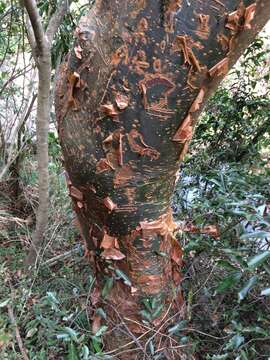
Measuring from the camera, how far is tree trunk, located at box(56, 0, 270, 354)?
67 centimetres

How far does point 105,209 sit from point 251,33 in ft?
1.58

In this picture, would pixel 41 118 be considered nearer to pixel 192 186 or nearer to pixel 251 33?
pixel 192 186

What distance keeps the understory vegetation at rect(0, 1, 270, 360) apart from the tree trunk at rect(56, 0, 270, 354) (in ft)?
0.63

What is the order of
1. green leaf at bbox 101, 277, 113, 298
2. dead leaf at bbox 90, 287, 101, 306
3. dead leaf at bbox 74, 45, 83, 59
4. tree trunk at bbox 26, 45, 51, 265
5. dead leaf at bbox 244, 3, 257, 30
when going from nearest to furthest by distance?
dead leaf at bbox 244, 3, 257, 30 < dead leaf at bbox 74, 45, 83, 59 < green leaf at bbox 101, 277, 113, 298 < dead leaf at bbox 90, 287, 101, 306 < tree trunk at bbox 26, 45, 51, 265

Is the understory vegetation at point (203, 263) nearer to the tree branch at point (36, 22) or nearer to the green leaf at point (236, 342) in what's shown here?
the green leaf at point (236, 342)

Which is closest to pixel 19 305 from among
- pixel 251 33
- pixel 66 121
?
pixel 66 121

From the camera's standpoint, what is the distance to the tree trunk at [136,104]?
0.67 meters

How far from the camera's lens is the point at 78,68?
30.0 inches

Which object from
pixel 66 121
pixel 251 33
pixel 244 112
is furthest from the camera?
pixel 244 112

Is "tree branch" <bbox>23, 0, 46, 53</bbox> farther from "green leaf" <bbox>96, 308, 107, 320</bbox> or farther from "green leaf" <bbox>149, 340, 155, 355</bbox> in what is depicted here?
"green leaf" <bbox>149, 340, 155, 355</bbox>

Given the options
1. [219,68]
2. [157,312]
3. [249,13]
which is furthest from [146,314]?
[249,13]

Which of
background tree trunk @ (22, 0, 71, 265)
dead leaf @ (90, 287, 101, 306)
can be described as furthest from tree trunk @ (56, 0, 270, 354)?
background tree trunk @ (22, 0, 71, 265)

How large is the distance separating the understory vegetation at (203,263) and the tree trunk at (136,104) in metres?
0.19

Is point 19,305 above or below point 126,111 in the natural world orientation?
below
